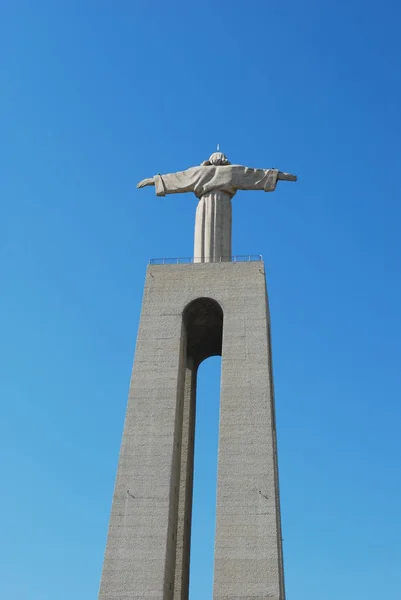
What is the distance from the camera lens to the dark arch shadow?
886 inches

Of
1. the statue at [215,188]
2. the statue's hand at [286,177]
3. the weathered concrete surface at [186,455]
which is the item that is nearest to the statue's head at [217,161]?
the statue at [215,188]

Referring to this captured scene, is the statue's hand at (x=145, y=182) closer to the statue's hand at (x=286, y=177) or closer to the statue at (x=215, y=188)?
the statue at (x=215, y=188)

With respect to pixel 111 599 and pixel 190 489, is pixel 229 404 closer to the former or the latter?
pixel 190 489

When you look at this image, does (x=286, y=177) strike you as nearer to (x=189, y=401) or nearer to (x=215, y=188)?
(x=215, y=188)

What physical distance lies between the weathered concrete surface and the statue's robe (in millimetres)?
1501

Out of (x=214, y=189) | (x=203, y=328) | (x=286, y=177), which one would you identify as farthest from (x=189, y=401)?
(x=286, y=177)

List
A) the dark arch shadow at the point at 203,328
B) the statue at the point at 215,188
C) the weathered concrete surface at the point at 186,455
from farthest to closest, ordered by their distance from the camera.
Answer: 1. the statue at the point at 215,188
2. the dark arch shadow at the point at 203,328
3. the weathered concrete surface at the point at 186,455

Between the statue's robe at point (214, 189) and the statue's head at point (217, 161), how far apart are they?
0.34 meters

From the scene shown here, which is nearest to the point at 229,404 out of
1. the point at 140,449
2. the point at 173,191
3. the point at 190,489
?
the point at 140,449

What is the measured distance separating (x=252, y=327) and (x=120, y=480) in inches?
239

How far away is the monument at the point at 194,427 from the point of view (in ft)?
57.1

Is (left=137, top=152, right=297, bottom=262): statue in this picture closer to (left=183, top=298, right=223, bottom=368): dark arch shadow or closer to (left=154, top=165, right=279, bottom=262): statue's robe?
(left=154, top=165, right=279, bottom=262): statue's robe

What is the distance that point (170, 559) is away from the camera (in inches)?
720

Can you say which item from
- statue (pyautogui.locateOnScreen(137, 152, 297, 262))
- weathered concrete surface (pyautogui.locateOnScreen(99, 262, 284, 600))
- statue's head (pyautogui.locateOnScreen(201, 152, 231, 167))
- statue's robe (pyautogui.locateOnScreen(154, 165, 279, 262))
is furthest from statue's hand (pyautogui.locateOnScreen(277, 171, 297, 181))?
weathered concrete surface (pyautogui.locateOnScreen(99, 262, 284, 600))
